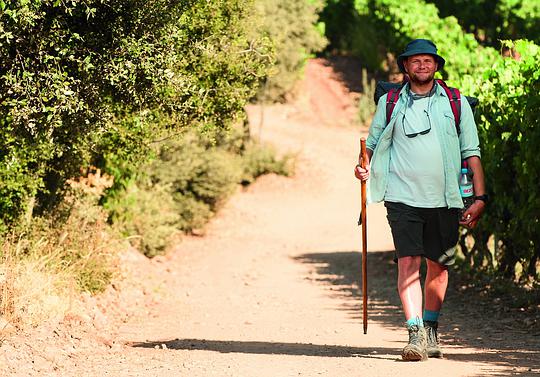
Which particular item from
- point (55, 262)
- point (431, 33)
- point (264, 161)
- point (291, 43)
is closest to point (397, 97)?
point (55, 262)

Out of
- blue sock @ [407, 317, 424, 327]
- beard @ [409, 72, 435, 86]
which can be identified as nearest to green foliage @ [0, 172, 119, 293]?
blue sock @ [407, 317, 424, 327]

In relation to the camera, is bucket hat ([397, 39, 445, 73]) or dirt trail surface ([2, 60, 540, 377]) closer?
bucket hat ([397, 39, 445, 73])

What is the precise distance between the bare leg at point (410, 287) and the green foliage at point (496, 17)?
Answer: 27878 millimetres

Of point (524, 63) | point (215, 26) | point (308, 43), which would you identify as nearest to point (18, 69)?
point (215, 26)

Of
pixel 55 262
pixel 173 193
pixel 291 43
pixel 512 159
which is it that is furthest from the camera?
pixel 291 43

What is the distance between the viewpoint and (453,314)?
35.5 ft

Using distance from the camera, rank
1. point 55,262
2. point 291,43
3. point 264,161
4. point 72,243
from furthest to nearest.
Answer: point 264,161, point 291,43, point 72,243, point 55,262

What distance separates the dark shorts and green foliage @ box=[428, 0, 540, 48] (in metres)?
27.7

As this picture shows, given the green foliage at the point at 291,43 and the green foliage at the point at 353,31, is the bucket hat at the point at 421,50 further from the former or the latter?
the green foliage at the point at 353,31

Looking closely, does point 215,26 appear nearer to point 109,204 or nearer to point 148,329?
point 148,329

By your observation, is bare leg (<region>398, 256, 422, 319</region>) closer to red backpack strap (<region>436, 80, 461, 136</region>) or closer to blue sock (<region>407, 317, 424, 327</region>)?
blue sock (<region>407, 317, 424, 327</region>)

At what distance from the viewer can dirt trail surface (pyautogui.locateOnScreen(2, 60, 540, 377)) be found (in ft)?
24.3

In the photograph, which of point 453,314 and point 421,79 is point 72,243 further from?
point 421,79

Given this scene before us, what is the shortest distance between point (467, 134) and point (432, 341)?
4.81 feet
